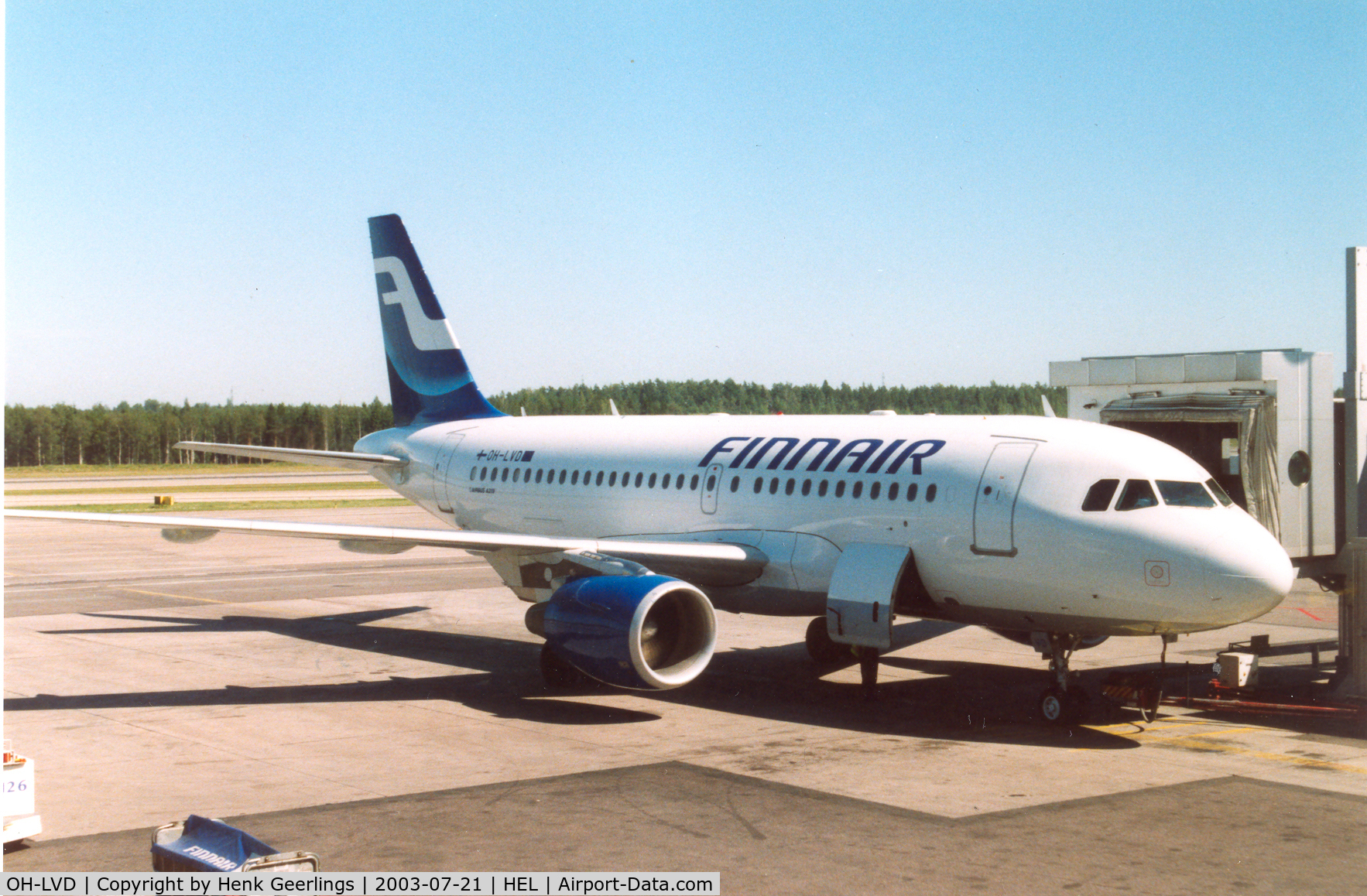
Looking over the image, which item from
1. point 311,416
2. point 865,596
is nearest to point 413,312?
point 865,596

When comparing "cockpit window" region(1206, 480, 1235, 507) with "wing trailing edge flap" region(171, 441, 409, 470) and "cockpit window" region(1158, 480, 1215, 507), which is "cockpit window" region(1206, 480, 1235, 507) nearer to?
"cockpit window" region(1158, 480, 1215, 507)

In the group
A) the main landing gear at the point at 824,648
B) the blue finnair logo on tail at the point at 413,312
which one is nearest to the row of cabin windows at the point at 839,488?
the main landing gear at the point at 824,648

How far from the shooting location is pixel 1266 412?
17812 millimetres

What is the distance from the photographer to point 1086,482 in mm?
15273

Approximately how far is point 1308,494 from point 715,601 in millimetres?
8692

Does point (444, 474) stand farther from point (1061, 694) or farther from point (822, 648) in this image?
point (1061, 694)

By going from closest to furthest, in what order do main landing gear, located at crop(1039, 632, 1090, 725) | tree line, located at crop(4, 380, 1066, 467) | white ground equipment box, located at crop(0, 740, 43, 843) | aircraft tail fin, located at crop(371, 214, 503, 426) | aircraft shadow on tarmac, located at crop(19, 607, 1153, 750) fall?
1. white ground equipment box, located at crop(0, 740, 43, 843)
2. main landing gear, located at crop(1039, 632, 1090, 725)
3. aircraft shadow on tarmac, located at crop(19, 607, 1153, 750)
4. aircraft tail fin, located at crop(371, 214, 503, 426)
5. tree line, located at crop(4, 380, 1066, 467)

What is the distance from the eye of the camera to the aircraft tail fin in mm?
26062

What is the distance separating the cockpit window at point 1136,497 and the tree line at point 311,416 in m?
101

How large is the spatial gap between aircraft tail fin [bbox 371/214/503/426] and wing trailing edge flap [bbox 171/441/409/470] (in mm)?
1313

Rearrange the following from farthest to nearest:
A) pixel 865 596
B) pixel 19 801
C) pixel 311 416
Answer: pixel 311 416, pixel 865 596, pixel 19 801

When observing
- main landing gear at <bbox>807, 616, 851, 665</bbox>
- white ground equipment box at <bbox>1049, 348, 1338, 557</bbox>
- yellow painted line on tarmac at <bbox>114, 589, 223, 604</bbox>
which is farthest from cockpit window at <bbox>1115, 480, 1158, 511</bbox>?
yellow painted line on tarmac at <bbox>114, 589, 223, 604</bbox>

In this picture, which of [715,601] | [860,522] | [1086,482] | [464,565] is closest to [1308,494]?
[1086,482]

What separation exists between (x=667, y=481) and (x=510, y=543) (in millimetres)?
3270
